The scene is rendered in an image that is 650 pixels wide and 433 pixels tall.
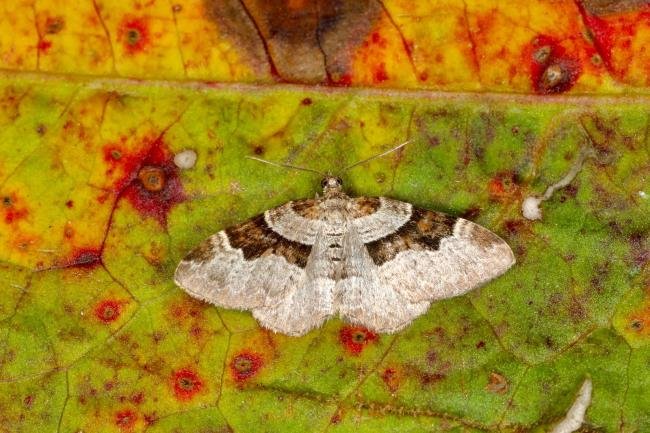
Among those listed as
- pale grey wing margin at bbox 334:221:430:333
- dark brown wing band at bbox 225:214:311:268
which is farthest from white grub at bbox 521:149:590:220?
Result: dark brown wing band at bbox 225:214:311:268

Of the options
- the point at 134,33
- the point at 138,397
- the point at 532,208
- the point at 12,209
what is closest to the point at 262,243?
the point at 138,397

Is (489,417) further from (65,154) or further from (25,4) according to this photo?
(25,4)

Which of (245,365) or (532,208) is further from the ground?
(532,208)

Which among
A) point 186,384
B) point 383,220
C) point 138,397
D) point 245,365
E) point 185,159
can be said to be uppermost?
point 185,159

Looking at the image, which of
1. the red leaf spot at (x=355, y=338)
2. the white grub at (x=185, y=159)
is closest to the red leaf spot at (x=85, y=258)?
the white grub at (x=185, y=159)

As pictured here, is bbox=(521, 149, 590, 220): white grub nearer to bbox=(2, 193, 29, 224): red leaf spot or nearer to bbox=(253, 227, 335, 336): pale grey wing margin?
bbox=(253, 227, 335, 336): pale grey wing margin

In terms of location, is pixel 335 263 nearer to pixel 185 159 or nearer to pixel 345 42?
pixel 185 159

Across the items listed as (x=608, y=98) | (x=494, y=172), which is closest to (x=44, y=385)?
(x=494, y=172)
